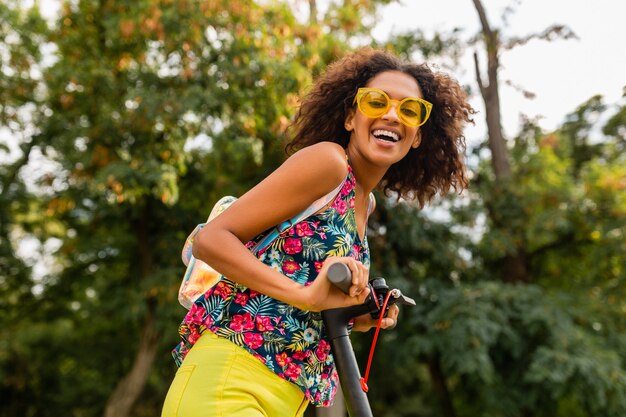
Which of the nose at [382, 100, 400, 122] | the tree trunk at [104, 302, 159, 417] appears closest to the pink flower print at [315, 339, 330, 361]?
the nose at [382, 100, 400, 122]

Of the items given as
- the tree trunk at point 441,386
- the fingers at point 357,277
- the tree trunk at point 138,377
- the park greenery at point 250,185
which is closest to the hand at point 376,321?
the fingers at point 357,277

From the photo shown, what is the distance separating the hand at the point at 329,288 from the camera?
4.37 ft

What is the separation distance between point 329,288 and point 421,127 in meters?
0.79

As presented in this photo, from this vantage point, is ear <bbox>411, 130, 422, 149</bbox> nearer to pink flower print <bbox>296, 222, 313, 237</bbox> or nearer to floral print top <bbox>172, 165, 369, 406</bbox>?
floral print top <bbox>172, 165, 369, 406</bbox>

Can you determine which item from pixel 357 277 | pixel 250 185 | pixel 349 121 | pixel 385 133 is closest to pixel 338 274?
pixel 357 277

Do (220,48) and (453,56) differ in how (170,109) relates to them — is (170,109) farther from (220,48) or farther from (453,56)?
(453,56)

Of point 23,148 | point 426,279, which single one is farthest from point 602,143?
point 23,148

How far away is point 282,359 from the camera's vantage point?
148 cm

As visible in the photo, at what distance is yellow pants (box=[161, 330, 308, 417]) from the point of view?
1381 mm

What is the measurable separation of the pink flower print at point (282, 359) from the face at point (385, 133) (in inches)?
19.5

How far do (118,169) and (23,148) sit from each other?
3.08 m

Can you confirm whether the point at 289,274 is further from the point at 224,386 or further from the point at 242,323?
the point at 224,386

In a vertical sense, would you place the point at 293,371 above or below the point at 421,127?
below

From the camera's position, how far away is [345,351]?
54.4 inches
